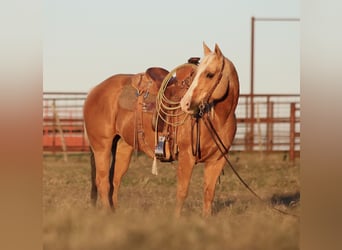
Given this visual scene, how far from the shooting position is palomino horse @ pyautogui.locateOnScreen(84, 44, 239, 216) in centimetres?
426

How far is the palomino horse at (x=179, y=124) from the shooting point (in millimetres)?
4262

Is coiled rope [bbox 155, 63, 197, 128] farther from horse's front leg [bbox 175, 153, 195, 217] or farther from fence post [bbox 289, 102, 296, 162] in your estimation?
fence post [bbox 289, 102, 296, 162]

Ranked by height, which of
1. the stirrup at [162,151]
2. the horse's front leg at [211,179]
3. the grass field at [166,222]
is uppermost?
the stirrup at [162,151]

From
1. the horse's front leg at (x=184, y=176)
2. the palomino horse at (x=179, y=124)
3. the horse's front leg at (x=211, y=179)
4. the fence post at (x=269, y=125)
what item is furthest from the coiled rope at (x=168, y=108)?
the fence post at (x=269, y=125)

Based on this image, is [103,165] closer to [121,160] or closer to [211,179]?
[121,160]

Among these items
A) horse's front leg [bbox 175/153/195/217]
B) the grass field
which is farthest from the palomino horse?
the grass field

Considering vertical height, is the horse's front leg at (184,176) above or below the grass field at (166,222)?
above

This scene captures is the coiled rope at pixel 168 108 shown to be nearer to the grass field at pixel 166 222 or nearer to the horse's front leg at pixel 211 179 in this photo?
the horse's front leg at pixel 211 179

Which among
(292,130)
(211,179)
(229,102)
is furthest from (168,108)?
(292,130)

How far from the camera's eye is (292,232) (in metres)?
3.65

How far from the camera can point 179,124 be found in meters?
4.62

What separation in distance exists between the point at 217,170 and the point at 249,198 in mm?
1314
